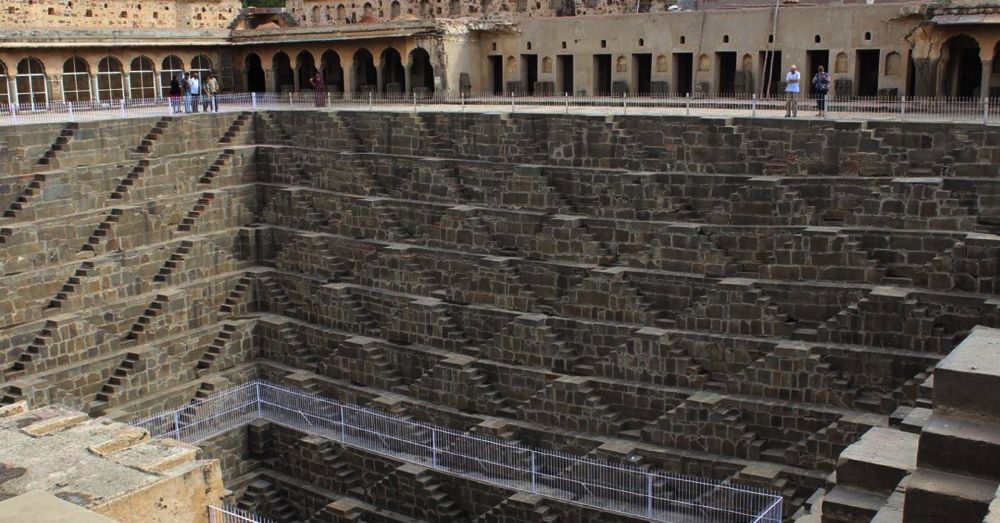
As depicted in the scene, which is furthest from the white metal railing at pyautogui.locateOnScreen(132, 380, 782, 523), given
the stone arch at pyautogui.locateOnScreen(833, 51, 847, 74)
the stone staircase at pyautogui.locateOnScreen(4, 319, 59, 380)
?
the stone arch at pyautogui.locateOnScreen(833, 51, 847, 74)

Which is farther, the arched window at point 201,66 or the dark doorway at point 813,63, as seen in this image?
the arched window at point 201,66

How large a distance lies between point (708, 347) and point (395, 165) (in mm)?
9469

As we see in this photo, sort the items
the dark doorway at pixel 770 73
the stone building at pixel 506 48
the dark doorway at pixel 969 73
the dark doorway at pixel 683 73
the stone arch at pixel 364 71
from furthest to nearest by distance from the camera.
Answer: the stone arch at pixel 364 71
the dark doorway at pixel 683 73
the dark doorway at pixel 770 73
the stone building at pixel 506 48
the dark doorway at pixel 969 73

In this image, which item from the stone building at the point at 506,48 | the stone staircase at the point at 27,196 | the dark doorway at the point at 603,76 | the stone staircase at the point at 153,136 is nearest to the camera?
the stone staircase at the point at 27,196

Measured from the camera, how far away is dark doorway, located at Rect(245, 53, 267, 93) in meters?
35.4

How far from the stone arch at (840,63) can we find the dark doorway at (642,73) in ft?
15.6

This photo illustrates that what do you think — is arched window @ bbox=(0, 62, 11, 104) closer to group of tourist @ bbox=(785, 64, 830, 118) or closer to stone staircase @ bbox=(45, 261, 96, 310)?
stone staircase @ bbox=(45, 261, 96, 310)

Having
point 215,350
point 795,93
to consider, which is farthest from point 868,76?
point 215,350

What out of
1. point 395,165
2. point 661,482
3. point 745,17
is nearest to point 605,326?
point 661,482

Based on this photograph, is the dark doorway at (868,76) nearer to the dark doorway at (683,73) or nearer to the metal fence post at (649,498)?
the dark doorway at (683,73)

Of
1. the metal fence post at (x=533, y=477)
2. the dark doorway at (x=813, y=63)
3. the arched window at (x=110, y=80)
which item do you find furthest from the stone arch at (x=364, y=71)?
the metal fence post at (x=533, y=477)

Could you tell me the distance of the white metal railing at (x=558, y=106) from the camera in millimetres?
19969

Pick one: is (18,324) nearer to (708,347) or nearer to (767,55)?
(708,347)

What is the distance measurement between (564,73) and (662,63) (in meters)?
3.25
